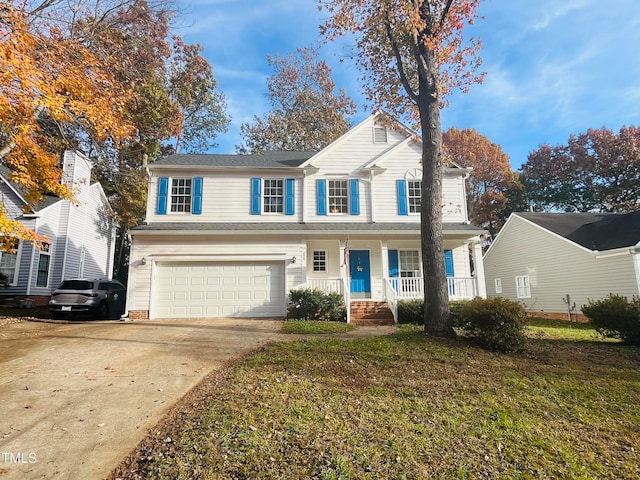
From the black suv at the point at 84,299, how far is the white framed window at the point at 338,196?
970cm

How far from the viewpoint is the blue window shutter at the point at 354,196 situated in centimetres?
1423

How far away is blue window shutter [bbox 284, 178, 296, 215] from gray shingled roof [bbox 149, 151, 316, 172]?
2.12 ft

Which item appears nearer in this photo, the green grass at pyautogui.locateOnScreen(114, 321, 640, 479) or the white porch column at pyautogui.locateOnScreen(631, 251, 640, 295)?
the green grass at pyautogui.locateOnScreen(114, 321, 640, 479)

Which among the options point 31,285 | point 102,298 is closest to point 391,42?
point 102,298

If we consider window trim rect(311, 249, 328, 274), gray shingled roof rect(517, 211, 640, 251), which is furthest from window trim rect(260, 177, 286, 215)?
gray shingled roof rect(517, 211, 640, 251)

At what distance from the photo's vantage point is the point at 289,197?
14.1m

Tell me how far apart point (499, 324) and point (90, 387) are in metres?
6.89

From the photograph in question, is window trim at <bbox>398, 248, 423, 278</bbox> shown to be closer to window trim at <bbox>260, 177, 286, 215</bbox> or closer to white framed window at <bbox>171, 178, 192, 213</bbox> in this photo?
window trim at <bbox>260, 177, 286, 215</bbox>

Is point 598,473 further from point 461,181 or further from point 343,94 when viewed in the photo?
point 343,94

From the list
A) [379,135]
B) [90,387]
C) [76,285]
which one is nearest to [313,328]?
[90,387]

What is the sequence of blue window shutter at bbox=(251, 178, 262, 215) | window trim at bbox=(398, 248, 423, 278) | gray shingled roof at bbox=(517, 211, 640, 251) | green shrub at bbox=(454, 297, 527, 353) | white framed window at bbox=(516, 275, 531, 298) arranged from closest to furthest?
1. green shrub at bbox=(454, 297, 527, 353)
2. blue window shutter at bbox=(251, 178, 262, 215)
3. gray shingled roof at bbox=(517, 211, 640, 251)
4. window trim at bbox=(398, 248, 423, 278)
5. white framed window at bbox=(516, 275, 531, 298)

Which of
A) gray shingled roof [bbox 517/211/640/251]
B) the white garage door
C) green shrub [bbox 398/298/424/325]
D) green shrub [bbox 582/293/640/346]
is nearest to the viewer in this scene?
green shrub [bbox 582/293/640/346]

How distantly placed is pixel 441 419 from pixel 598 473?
1376mm

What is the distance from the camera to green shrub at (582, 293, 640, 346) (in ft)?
25.1
